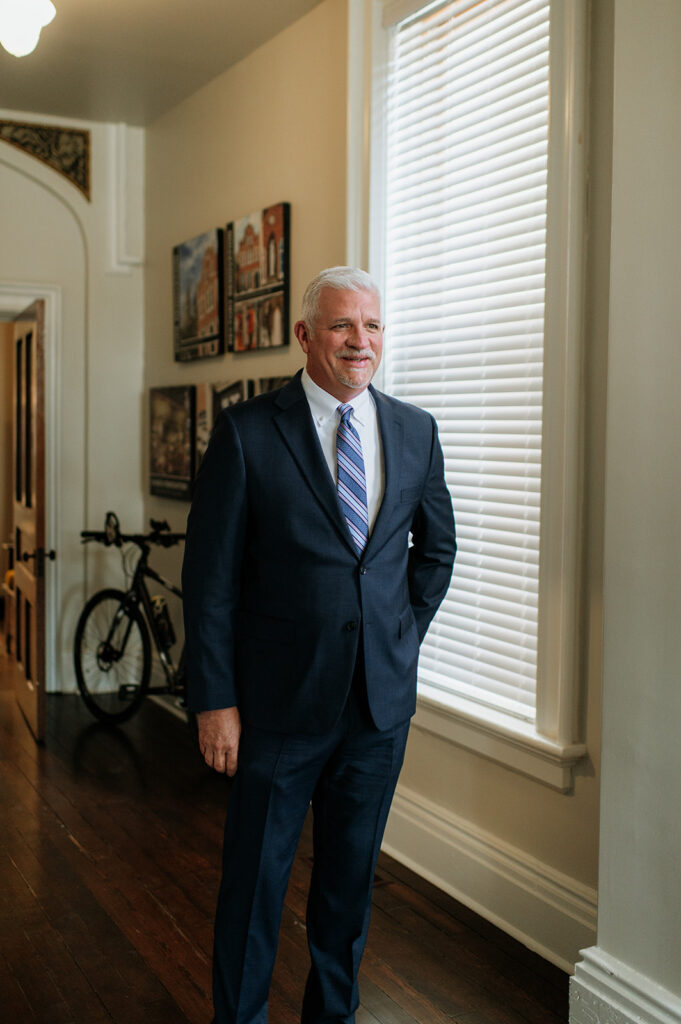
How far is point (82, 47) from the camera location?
4.63 metres

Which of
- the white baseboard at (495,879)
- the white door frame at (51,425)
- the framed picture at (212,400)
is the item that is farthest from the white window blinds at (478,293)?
the white door frame at (51,425)

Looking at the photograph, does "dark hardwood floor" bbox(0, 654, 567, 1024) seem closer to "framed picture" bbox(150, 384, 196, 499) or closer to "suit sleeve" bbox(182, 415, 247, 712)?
"suit sleeve" bbox(182, 415, 247, 712)

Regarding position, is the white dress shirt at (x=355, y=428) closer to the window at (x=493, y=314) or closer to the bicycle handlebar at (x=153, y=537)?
the window at (x=493, y=314)

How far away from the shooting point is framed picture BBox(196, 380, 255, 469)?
4844 millimetres

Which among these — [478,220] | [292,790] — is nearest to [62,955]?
A: [292,790]

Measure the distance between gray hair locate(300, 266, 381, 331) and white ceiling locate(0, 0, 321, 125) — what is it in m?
2.53

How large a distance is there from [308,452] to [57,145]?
4.42 meters

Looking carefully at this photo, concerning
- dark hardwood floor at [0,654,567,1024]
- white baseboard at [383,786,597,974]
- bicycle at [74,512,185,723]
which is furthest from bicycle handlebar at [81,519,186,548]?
white baseboard at [383,786,597,974]

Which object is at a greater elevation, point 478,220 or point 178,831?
point 478,220

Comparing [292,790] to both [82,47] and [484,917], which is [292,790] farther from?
[82,47]

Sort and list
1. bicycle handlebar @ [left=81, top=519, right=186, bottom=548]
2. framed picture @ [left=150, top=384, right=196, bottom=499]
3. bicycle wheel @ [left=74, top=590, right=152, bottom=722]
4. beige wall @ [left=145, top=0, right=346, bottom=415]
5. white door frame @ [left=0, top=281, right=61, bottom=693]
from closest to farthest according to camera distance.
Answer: beige wall @ [left=145, top=0, right=346, bottom=415] < bicycle handlebar @ [left=81, top=519, right=186, bottom=548] < bicycle wheel @ [left=74, top=590, right=152, bottom=722] < framed picture @ [left=150, top=384, right=196, bottom=499] < white door frame @ [left=0, top=281, right=61, bottom=693]

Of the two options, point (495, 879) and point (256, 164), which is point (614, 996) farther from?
point (256, 164)

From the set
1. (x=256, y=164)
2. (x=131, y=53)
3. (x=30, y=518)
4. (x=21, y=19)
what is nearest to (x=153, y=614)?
(x=30, y=518)

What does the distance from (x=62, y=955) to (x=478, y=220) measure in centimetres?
251
